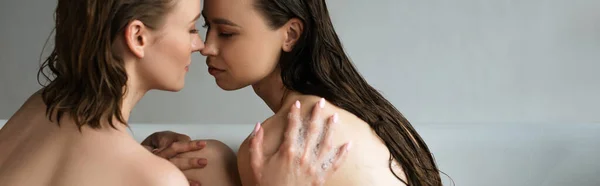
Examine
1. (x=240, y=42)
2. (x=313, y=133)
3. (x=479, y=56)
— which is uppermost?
(x=240, y=42)

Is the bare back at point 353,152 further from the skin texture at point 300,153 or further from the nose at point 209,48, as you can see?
the nose at point 209,48

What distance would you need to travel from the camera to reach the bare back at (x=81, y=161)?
3.22 feet

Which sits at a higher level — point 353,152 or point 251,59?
point 251,59

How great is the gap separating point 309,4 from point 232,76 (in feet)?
0.59

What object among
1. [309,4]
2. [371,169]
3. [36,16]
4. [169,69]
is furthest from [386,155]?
[36,16]

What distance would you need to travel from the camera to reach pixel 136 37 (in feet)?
3.40

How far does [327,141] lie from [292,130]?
0.06m

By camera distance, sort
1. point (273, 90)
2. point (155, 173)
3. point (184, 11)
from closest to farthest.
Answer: point (155, 173), point (184, 11), point (273, 90)

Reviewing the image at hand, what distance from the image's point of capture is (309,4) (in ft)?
4.39

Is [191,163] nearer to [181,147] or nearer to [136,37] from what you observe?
[181,147]

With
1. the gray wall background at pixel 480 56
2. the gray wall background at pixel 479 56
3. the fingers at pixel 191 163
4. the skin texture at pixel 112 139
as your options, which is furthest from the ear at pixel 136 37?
the gray wall background at pixel 479 56

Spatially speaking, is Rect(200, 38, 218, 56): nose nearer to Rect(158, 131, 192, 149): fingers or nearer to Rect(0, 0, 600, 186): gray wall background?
Rect(158, 131, 192, 149): fingers

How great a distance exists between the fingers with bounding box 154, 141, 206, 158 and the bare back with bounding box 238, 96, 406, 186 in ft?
0.38

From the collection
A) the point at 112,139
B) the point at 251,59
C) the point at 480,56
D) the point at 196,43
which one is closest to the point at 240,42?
the point at 251,59
